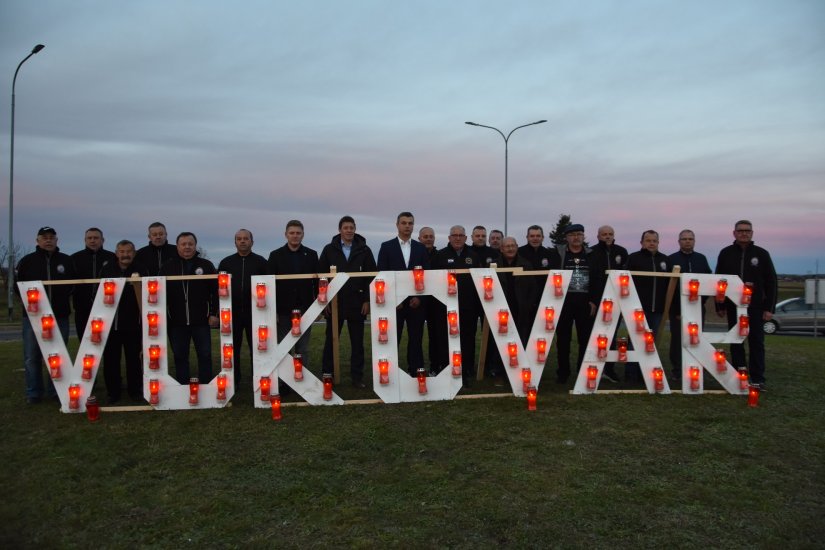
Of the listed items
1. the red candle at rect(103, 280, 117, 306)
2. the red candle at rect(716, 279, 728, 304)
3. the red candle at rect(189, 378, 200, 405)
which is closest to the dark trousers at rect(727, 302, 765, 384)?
the red candle at rect(716, 279, 728, 304)

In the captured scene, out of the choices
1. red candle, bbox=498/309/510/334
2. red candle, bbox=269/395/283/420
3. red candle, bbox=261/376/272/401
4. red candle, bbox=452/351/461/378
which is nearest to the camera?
red candle, bbox=269/395/283/420

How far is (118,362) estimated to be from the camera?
750cm

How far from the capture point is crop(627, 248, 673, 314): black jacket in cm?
805

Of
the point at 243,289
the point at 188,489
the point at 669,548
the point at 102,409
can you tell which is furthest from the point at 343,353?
the point at 669,548

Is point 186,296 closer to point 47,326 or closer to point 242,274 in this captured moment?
point 242,274

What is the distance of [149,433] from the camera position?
5.96 m

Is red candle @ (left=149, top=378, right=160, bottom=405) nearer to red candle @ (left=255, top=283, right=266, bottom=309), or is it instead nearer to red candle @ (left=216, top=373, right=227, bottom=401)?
red candle @ (left=216, top=373, right=227, bottom=401)

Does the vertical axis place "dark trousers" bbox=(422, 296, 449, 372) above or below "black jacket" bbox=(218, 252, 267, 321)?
below

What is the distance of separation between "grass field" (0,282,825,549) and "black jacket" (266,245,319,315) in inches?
57.0

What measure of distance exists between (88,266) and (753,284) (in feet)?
30.9

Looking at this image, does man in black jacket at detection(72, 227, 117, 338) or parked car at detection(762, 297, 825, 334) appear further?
parked car at detection(762, 297, 825, 334)

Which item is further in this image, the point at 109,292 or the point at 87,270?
the point at 87,270

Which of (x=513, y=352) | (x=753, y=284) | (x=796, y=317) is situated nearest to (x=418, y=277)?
(x=513, y=352)

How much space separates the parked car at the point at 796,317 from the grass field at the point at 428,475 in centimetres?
1774
